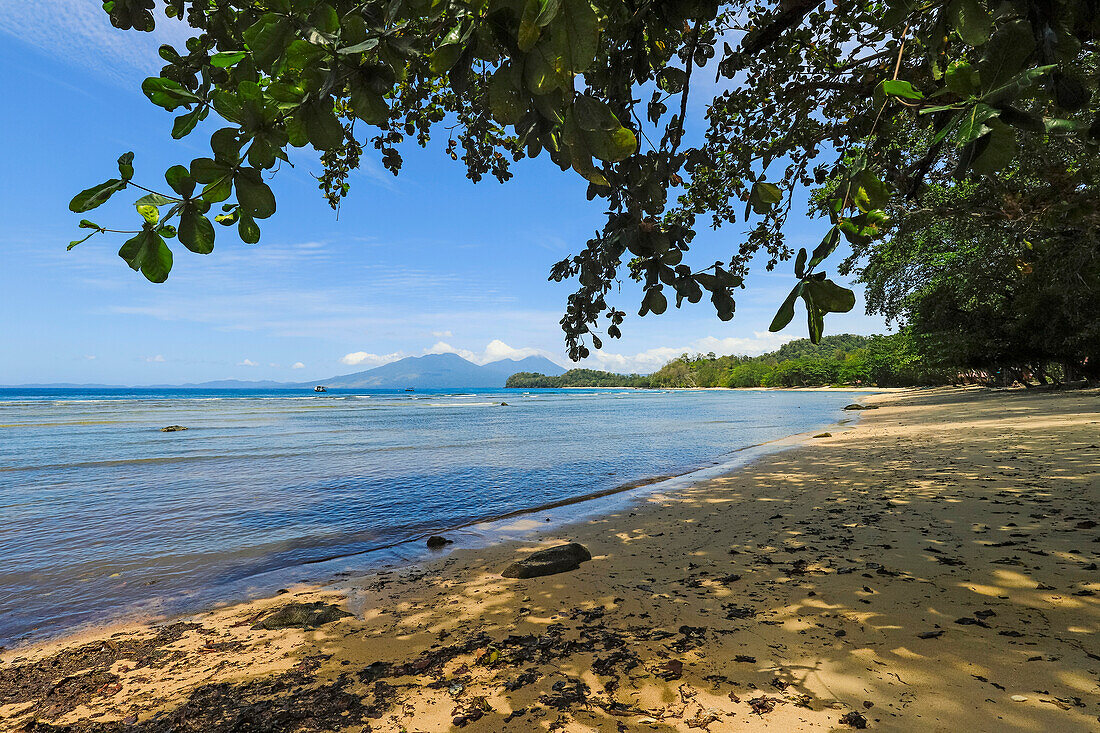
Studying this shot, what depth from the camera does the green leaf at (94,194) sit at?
3.70 ft

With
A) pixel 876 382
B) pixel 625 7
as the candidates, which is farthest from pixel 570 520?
pixel 876 382

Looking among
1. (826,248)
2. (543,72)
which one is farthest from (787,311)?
(543,72)

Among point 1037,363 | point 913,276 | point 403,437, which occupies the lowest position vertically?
point 403,437

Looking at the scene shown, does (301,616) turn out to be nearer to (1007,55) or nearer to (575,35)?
(575,35)

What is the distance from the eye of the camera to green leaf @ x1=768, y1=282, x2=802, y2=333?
1479 mm

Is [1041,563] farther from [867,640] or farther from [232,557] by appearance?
[232,557]

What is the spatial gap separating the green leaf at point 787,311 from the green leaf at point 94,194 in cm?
180

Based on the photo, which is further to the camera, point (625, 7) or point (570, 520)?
point (570, 520)

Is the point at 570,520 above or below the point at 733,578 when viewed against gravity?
below

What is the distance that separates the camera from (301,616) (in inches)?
139

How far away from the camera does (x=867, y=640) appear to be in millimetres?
2471

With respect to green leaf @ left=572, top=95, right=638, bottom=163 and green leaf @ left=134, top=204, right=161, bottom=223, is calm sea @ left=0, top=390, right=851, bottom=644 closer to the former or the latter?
green leaf @ left=134, top=204, right=161, bottom=223

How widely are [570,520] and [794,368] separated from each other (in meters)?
106

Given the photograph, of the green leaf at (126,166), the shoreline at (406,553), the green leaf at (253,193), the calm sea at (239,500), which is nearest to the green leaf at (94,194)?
the green leaf at (126,166)
